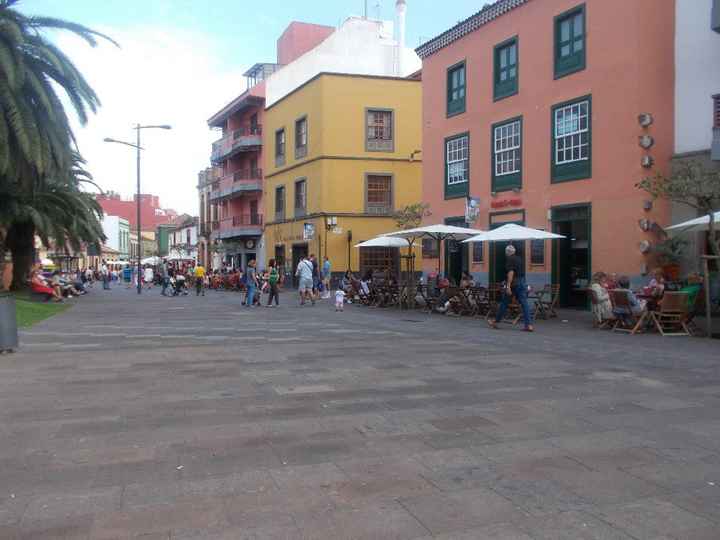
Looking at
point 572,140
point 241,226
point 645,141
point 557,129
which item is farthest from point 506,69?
point 241,226

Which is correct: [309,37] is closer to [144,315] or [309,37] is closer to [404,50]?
[404,50]

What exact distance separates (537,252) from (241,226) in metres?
27.9

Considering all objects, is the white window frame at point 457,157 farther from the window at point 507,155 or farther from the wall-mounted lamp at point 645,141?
the wall-mounted lamp at point 645,141

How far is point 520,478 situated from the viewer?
440 centimetres

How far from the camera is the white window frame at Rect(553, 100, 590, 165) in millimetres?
18688

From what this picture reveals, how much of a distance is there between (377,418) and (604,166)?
1422cm

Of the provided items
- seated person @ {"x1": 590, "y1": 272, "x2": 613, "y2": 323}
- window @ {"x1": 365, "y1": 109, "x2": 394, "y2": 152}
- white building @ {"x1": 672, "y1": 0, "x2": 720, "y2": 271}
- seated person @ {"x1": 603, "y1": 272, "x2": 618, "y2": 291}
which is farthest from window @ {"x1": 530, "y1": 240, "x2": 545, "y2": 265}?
window @ {"x1": 365, "y1": 109, "x2": 394, "y2": 152}

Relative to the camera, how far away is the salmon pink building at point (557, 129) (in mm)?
17281

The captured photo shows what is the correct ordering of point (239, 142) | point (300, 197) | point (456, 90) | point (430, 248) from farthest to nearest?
point (239, 142) → point (300, 197) → point (430, 248) → point (456, 90)

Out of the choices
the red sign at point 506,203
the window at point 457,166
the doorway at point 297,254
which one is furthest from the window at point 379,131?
the red sign at point 506,203

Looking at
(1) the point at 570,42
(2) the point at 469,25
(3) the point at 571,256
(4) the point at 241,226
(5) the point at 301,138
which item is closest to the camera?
(1) the point at 570,42

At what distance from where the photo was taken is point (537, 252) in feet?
67.1

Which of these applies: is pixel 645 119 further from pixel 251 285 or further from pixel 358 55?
pixel 358 55

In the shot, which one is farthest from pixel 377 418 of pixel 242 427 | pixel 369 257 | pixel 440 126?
pixel 369 257
